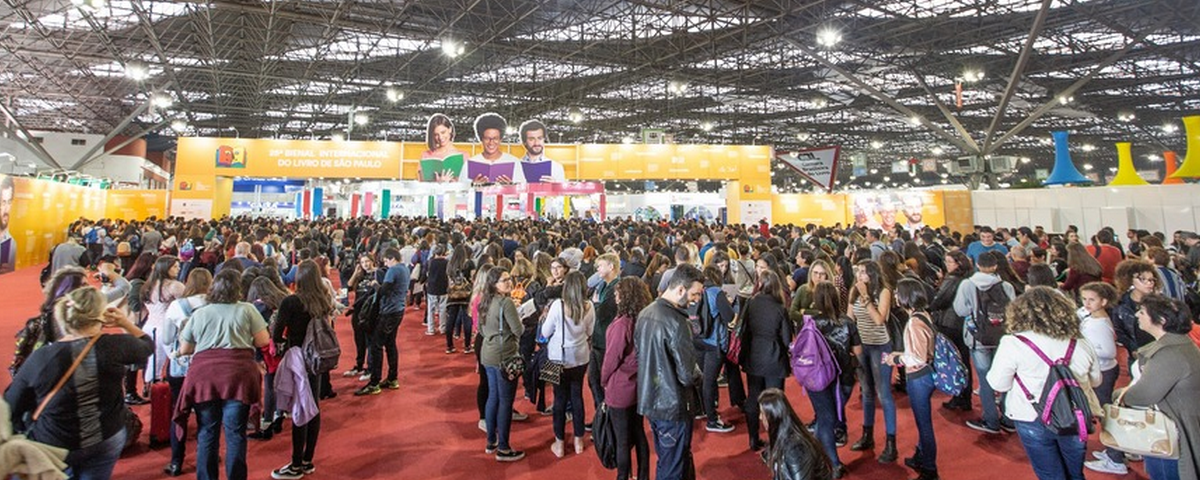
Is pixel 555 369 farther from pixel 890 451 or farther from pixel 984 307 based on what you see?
pixel 984 307

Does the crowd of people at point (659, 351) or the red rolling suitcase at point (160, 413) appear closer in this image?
the crowd of people at point (659, 351)

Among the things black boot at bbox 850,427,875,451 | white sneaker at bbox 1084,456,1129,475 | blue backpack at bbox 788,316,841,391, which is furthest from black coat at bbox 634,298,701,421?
white sneaker at bbox 1084,456,1129,475

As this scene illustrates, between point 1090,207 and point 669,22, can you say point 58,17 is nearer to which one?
point 669,22

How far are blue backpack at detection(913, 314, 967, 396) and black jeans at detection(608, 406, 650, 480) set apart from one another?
193 cm

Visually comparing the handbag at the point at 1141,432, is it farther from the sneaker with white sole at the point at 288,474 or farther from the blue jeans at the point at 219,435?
the sneaker with white sole at the point at 288,474

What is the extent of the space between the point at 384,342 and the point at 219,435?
2410 millimetres

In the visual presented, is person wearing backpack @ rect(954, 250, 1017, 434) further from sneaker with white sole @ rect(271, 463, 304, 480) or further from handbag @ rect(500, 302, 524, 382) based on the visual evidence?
sneaker with white sole @ rect(271, 463, 304, 480)

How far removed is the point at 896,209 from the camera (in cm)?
1978

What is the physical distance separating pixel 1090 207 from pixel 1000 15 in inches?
236

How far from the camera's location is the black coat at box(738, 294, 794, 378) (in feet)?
12.2

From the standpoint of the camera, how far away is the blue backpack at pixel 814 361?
3.48 metres

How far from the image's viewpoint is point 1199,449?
2.57 meters

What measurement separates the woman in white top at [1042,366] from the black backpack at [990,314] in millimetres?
1601

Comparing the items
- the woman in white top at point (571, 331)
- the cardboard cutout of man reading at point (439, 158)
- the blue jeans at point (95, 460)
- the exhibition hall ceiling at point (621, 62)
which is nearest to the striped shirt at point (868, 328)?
the woman in white top at point (571, 331)
